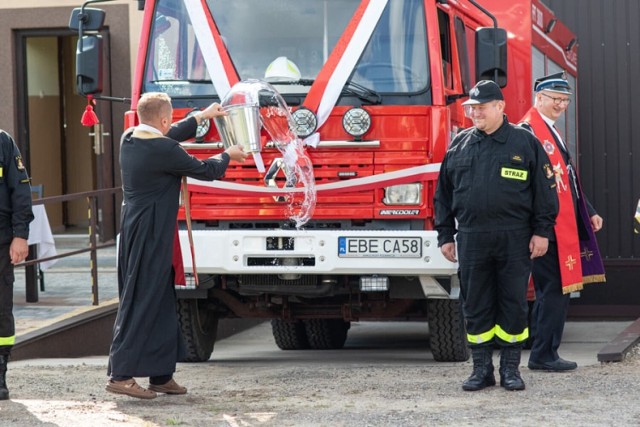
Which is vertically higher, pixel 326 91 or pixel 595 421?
pixel 326 91

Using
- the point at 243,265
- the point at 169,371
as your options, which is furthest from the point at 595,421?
the point at 243,265

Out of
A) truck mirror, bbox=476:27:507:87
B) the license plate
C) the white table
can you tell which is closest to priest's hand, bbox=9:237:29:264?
the license plate

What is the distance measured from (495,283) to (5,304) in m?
2.78

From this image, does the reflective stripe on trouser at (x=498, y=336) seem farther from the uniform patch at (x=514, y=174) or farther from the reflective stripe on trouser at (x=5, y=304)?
the reflective stripe on trouser at (x=5, y=304)

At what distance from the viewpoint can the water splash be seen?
8.36 meters

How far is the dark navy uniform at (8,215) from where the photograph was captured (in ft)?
24.4

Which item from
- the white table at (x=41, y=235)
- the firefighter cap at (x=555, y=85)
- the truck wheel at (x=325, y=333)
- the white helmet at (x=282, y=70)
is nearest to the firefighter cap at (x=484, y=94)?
the firefighter cap at (x=555, y=85)

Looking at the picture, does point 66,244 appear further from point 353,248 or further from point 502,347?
point 502,347

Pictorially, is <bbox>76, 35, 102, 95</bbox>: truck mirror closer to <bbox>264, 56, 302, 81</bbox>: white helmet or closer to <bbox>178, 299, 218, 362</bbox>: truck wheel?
<bbox>264, 56, 302, 81</bbox>: white helmet

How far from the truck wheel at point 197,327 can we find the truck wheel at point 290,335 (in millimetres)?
1618

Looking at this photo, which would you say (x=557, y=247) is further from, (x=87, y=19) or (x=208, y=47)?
(x=87, y=19)

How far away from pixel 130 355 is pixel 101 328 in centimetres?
411

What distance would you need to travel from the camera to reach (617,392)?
716 cm

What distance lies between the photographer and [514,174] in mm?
7191
